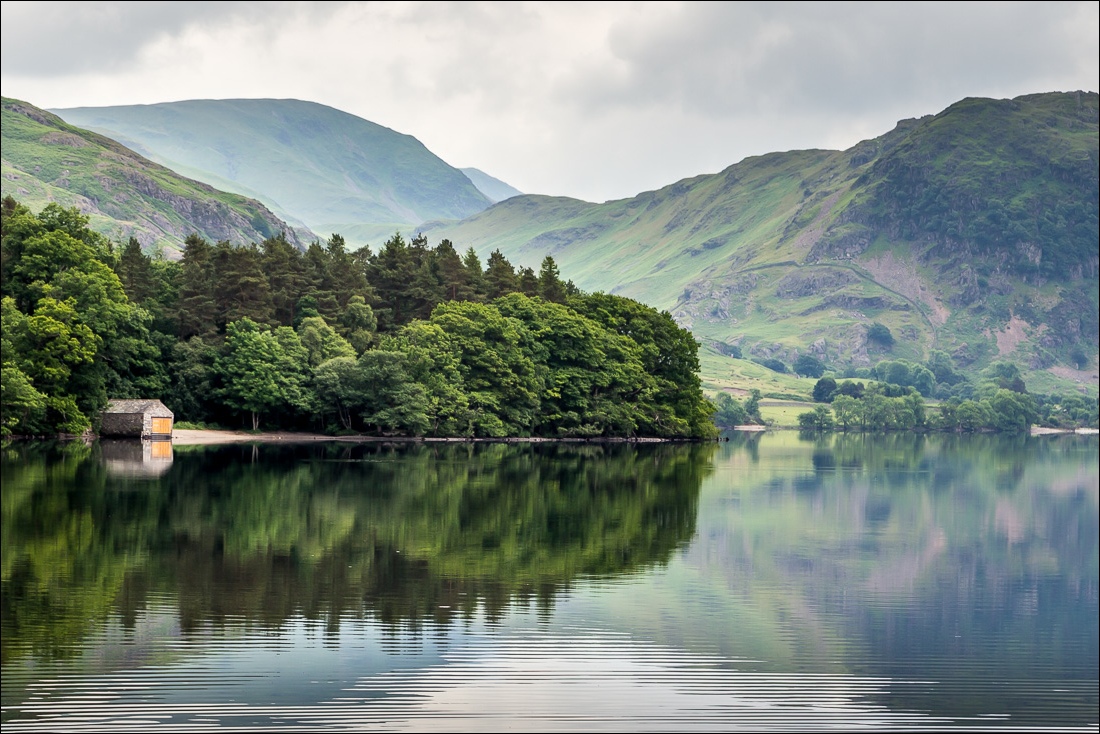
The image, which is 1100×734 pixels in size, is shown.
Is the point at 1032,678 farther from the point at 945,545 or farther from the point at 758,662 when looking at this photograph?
the point at 945,545

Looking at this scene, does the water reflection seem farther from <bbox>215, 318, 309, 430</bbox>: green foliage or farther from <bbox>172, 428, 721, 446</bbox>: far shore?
<bbox>215, 318, 309, 430</bbox>: green foliage

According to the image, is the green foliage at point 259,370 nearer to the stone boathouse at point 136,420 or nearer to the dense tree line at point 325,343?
the dense tree line at point 325,343

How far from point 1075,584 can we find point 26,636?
119 ft

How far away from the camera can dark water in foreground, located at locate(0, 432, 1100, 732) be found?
2425 cm

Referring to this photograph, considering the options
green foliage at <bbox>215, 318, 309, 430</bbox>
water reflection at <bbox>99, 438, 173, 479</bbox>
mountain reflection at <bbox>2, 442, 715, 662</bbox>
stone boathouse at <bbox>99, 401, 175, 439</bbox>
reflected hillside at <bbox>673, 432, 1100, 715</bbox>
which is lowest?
reflected hillside at <bbox>673, 432, 1100, 715</bbox>

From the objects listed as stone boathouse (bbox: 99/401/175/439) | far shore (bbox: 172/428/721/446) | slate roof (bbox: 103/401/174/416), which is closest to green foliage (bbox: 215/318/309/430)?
far shore (bbox: 172/428/721/446)

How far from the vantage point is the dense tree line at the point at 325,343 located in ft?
359

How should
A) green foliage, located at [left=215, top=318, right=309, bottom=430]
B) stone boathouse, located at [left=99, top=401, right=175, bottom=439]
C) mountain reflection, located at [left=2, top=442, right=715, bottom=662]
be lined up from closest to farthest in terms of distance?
mountain reflection, located at [left=2, top=442, right=715, bottom=662] < stone boathouse, located at [left=99, top=401, right=175, bottom=439] < green foliage, located at [left=215, top=318, right=309, bottom=430]

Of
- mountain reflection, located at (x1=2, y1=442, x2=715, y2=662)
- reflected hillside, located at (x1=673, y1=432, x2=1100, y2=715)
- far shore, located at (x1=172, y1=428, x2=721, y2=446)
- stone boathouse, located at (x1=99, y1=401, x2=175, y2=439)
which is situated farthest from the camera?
far shore, located at (x1=172, y1=428, x2=721, y2=446)

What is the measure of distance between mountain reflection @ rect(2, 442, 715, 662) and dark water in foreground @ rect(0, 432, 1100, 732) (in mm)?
194

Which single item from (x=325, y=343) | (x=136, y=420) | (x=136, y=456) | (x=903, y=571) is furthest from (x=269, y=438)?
(x=903, y=571)

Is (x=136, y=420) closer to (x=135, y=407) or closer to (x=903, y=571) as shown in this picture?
(x=135, y=407)

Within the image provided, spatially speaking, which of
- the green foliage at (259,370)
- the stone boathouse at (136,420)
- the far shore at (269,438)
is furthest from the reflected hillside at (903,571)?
the stone boathouse at (136,420)

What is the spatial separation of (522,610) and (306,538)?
614 inches
